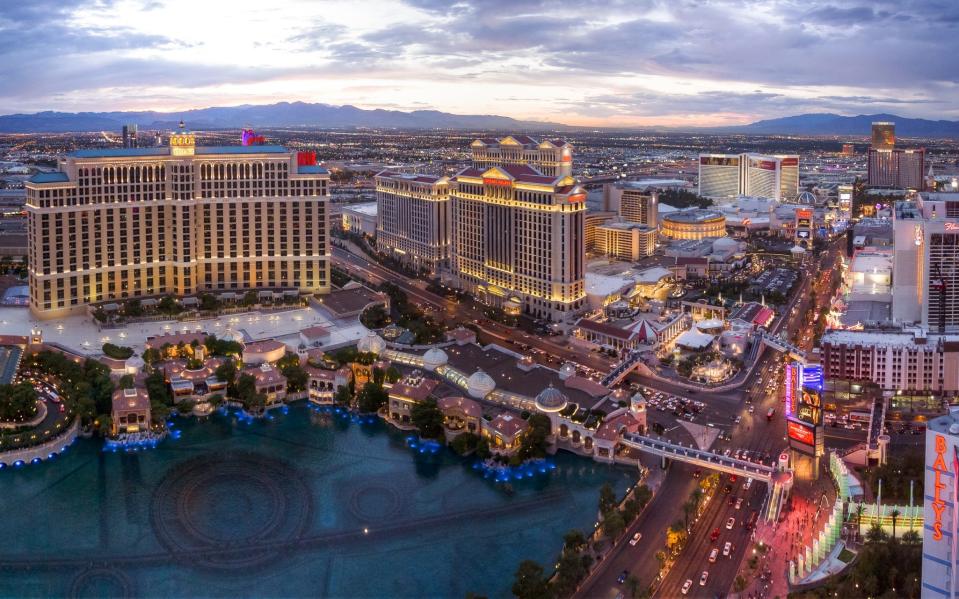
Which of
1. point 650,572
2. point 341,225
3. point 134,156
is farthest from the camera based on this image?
point 341,225

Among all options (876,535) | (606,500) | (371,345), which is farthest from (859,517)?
(371,345)

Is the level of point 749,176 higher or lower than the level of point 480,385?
higher

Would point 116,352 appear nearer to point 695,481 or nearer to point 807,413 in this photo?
point 695,481

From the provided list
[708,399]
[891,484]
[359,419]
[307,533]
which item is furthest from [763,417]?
[307,533]

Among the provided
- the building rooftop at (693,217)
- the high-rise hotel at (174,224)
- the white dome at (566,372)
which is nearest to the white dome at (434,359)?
the white dome at (566,372)

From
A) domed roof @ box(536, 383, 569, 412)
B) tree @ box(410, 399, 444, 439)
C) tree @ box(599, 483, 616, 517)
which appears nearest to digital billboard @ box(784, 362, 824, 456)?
tree @ box(599, 483, 616, 517)

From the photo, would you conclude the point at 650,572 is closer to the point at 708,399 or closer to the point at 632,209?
the point at 708,399
